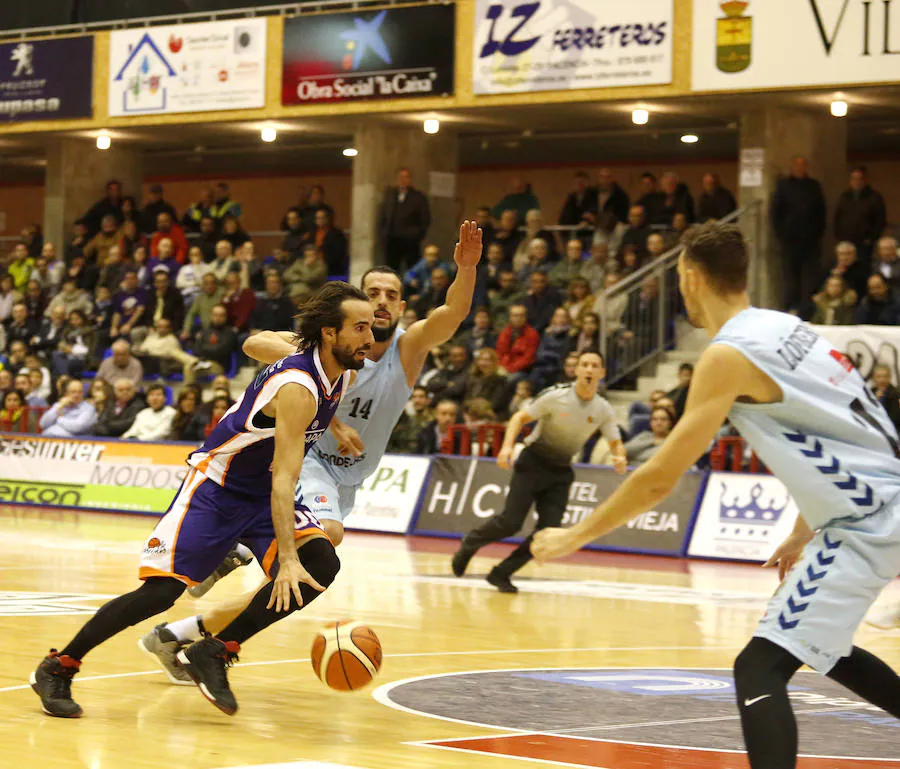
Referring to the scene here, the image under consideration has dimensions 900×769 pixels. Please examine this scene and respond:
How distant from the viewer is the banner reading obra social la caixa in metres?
20.4

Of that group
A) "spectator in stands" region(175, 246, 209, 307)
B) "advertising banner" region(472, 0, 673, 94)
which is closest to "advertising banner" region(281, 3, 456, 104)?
"advertising banner" region(472, 0, 673, 94)

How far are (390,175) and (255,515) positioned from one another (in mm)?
18374

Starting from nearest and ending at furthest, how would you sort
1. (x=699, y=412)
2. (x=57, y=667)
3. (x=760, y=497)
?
1. (x=699, y=412)
2. (x=57, y=667)
3. (x=760, y=497)

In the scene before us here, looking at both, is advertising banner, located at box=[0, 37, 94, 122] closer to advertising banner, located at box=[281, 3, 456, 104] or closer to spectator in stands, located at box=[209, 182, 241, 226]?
spectator in stands, located at box=[209, 182, 241, 226]

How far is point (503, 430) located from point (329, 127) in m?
8.57

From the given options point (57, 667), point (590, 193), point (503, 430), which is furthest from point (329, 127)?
point (57, 667)

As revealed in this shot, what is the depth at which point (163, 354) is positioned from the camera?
24.4 metres

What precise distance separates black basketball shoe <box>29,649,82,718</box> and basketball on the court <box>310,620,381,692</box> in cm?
105

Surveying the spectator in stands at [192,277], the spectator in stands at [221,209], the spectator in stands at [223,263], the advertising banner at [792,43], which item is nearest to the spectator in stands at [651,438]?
the advertising banner at [792,43]

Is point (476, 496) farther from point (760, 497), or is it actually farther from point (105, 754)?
point (105, 754)

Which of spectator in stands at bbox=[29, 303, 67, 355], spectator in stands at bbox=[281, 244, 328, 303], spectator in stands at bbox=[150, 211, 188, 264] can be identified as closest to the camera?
spectator in stands at bbox=[281, 244, 328, 303]

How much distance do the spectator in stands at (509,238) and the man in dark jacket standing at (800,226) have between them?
13.2ft

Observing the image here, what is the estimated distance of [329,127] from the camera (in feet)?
83.2

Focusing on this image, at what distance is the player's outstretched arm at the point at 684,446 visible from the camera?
4.69 meters
